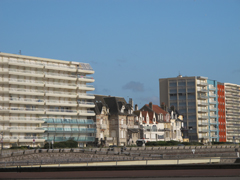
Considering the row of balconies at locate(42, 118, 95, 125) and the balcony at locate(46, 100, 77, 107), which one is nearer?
the row of balconies at locate(42, 118, 95, 125)

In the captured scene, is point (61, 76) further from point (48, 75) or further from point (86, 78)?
point (86, 78)

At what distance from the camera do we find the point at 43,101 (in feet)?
328

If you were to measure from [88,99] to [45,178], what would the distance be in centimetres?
7715

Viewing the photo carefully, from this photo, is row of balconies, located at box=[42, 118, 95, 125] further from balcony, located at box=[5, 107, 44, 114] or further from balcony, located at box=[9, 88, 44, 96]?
balcony, located at box=[9, 88, 44, 96]

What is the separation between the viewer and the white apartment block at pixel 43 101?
3679 inches

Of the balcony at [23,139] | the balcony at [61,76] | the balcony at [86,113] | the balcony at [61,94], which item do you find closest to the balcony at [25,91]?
the balcony at [61,94]

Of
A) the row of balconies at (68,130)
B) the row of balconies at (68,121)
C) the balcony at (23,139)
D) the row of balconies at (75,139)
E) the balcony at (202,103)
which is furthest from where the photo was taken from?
the balcony at (202,103)

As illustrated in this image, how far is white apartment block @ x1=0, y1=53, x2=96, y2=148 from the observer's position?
93.5 metres

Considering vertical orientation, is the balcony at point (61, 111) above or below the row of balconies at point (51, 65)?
below

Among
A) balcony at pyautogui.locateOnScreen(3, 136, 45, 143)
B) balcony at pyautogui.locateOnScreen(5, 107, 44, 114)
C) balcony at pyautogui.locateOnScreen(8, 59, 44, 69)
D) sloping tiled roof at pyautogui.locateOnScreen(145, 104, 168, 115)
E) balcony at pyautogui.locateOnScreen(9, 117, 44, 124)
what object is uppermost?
balcony at pyautogui.locateOnScreen(8, 59, 44, 69)

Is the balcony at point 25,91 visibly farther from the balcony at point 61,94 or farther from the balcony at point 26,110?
the balcony at point 26,110

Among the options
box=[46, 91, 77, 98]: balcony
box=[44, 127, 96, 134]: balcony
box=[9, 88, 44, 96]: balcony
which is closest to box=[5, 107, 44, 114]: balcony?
box=[9, 88, 44, 96]: balcony

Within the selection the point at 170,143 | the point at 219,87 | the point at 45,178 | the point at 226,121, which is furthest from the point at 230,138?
the point at 45,178

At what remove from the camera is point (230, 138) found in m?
188
